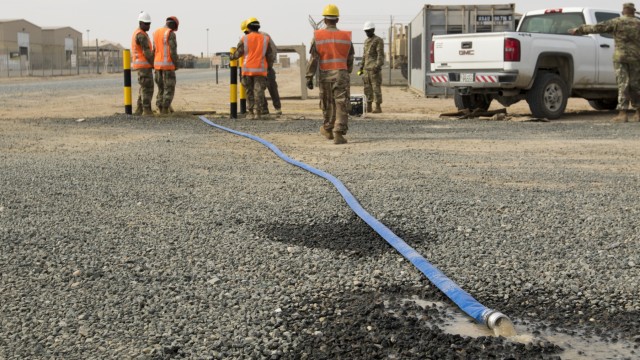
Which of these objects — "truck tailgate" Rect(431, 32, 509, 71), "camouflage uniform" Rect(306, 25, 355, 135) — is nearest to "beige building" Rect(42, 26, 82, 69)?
"truck tailgate" Rect(431, 32, 509, 71)

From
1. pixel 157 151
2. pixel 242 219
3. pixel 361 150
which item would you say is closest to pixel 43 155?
pixel 157 151

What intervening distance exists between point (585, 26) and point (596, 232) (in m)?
9.62

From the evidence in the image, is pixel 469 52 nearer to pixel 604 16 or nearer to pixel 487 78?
pixel 487 78

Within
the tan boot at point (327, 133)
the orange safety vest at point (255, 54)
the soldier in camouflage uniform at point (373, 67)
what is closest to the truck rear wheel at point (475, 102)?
the soldier in camouflage uniform at point (373, 67)

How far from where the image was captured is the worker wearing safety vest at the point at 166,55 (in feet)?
50.6

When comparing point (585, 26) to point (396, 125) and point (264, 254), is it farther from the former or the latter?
point (264, 254)

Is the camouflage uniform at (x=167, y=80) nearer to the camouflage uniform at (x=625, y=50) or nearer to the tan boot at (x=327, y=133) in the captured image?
the tan boot at (x=327, y=133)

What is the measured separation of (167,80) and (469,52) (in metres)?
5.66

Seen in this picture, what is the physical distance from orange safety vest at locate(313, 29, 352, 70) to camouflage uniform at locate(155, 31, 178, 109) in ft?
16.4

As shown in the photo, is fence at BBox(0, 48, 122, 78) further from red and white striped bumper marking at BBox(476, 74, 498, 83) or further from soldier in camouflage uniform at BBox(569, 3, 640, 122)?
soldier in camouflage uniform at BBox(569, 3, 640, 122)

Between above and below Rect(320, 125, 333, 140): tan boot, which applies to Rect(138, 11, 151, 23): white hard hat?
above

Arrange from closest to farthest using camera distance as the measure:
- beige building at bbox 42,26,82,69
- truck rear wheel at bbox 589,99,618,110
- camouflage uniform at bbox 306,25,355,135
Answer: camouflage uniform at bbox 306,25,355,135
truck rear wheel at bbox 589,99,618,110
beige building at bbox 42,26,82,69

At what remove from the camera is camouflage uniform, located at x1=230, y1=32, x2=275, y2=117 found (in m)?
15.4

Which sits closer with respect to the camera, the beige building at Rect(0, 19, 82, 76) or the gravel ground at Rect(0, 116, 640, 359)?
the gravel ground at Rect(0, 116, 640, 359)
